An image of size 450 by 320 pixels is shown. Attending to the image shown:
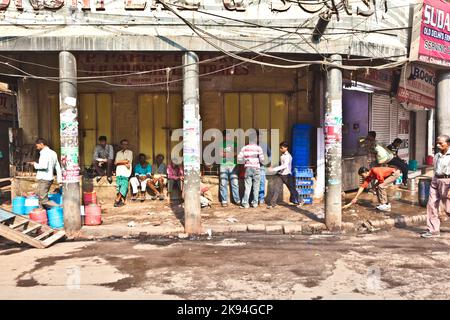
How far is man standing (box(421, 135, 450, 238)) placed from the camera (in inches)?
321

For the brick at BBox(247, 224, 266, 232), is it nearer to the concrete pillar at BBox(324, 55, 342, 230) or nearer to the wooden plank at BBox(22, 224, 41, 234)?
the concrete pillar at BBox(324, 55, 342, 230)

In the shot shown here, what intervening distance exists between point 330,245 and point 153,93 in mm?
6573

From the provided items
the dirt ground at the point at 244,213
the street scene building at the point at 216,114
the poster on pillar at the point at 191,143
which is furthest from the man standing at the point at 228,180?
the poster on pillar at the point at 191,143

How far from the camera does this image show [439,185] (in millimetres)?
8258

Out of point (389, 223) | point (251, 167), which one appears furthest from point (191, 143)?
point (389, 223)

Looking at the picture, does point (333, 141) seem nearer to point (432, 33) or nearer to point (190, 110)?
point (190, 110)

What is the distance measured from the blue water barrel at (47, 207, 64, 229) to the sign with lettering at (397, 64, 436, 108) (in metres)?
9.71

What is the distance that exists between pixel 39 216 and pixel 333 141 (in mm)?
5856

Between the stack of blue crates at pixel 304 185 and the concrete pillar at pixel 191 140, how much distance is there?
345 centimetres

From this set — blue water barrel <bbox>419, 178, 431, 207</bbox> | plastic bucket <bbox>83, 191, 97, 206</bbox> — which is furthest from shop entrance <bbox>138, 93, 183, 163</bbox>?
blue water barrel <bbox>419, 178, 431, 207</bbox>

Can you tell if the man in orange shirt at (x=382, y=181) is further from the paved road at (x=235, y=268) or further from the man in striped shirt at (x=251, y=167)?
the man in striped shirt at (x=251, y=167)

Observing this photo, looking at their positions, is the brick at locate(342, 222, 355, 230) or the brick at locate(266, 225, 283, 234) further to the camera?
the brick at locate(342, 222, 355, 230)

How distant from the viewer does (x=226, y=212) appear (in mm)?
10656
